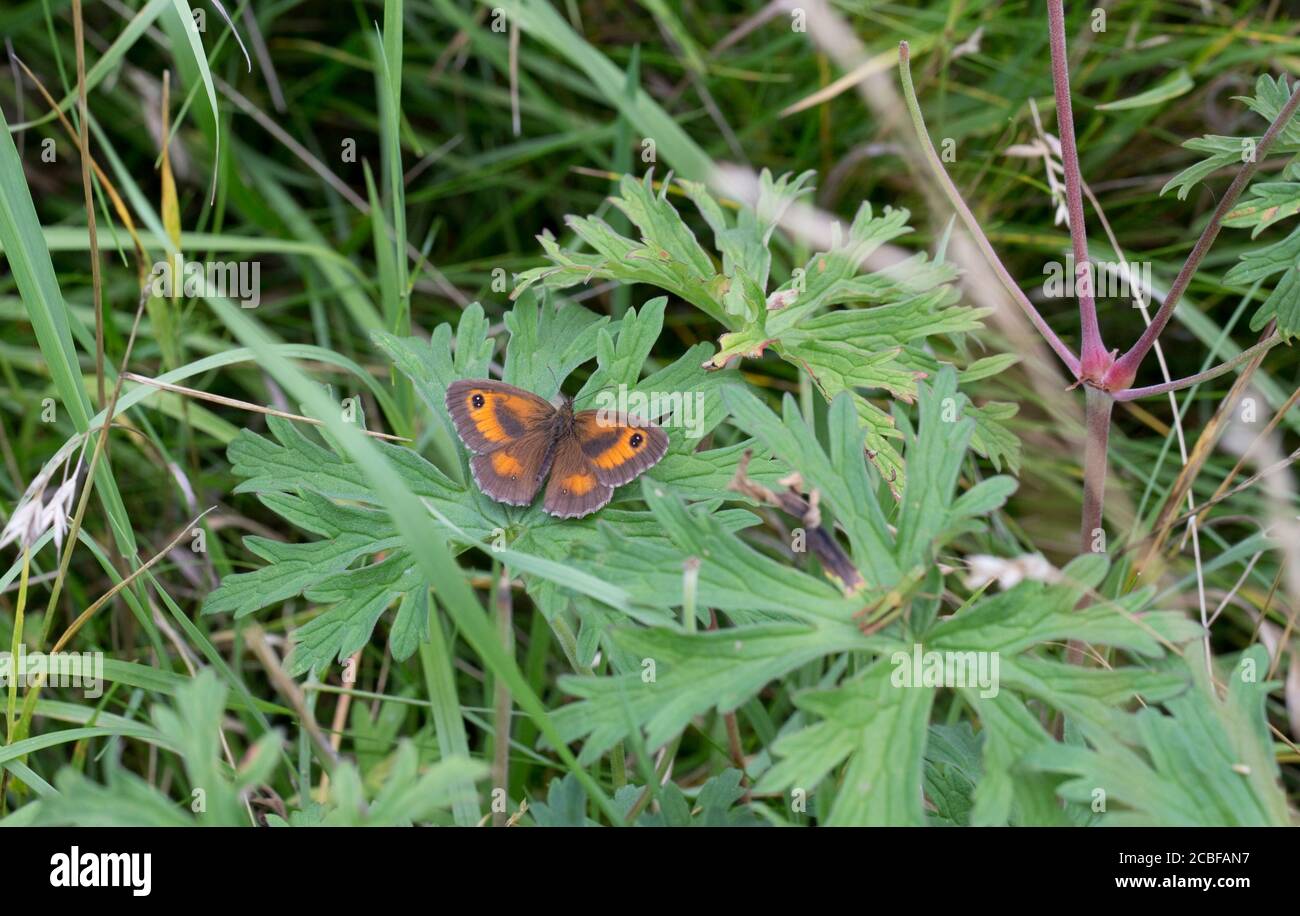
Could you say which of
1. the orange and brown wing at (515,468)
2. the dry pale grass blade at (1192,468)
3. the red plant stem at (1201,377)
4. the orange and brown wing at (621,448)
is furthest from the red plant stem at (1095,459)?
the orange and brown wing at (515,468)

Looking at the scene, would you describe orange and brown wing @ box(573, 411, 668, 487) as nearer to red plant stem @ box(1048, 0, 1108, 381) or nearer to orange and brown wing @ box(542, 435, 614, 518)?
orange and brown wing @ box(542, 435, 614, 518)

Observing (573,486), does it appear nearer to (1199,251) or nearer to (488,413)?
(488,413)

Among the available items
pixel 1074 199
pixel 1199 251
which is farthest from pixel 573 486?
pixel 1199 251

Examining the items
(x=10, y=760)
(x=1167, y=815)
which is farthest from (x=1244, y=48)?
(x=10, y=760)

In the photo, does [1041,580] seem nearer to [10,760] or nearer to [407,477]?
[407,477]

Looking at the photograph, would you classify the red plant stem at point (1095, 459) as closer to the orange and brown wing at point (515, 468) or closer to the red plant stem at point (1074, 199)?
the red plant stem at point (1074, 199)

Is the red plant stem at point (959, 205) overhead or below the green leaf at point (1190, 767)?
overhead
